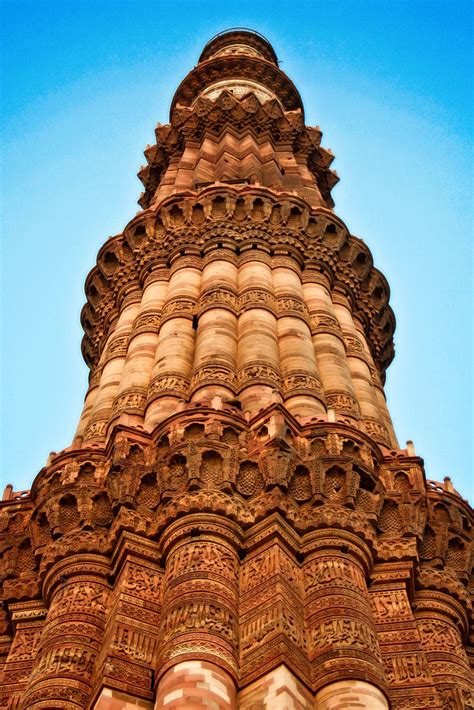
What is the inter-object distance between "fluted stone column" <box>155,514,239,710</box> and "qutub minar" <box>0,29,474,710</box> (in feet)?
0.06

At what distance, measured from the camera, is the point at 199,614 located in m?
8.84

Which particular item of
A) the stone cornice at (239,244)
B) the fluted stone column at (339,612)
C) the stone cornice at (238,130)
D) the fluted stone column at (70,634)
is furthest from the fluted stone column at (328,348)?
the stone cornice at (238,130)

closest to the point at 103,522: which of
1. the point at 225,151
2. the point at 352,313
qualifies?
the point at 352,313

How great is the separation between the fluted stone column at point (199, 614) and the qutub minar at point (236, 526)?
2 cm

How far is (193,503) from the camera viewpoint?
10211 mm

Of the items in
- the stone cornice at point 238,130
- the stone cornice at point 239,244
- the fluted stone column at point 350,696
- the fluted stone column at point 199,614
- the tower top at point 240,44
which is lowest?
the fluted stone column at point 350,696

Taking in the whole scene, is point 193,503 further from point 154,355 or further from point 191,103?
point 191,103

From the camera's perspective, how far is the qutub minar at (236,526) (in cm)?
865

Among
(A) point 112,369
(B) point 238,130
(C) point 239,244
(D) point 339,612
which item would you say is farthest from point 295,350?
(B) point 238,130

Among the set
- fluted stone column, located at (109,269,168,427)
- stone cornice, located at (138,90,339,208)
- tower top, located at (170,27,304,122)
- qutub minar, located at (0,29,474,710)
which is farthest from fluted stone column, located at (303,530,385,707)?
tower top, located at (170,27,304,122)

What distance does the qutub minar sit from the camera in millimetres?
8648

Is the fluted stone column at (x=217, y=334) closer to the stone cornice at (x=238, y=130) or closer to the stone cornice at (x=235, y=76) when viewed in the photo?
the stone cornice at (x=238, y=130)

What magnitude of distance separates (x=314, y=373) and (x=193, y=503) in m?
3.99

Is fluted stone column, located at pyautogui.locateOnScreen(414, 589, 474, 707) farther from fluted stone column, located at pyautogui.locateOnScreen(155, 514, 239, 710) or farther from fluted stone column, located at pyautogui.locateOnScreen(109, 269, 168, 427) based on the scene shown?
fluted stone column, located at pyautogui.locateOnScreen(109, 269, 168, 427)
